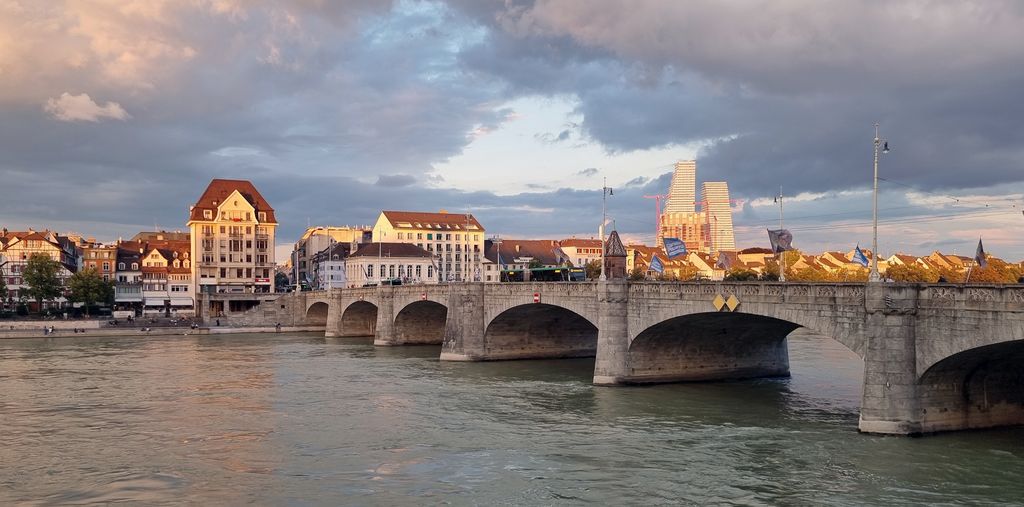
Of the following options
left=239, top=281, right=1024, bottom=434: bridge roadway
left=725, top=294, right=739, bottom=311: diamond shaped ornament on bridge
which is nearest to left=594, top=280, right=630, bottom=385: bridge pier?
left=239, top=281, right=1024, bottom=434: bridge roadway

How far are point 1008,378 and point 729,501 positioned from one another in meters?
15.5

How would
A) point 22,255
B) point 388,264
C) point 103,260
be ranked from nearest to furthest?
point 22,255, point 388,264, point 103,260

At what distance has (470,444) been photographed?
3488cm

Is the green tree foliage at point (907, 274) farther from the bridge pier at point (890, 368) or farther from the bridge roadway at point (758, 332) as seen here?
the bridge pier at point (890, 368)

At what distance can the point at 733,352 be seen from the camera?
52188 mm

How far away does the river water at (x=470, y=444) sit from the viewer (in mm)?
27453

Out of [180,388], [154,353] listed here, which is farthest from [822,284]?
[154,353]

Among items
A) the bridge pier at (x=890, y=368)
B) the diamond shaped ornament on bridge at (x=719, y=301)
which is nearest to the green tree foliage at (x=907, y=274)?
the diamond shaped ornament on bridge at (x=719, y=301)

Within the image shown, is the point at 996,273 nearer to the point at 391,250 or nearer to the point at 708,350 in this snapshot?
the point at 708,350

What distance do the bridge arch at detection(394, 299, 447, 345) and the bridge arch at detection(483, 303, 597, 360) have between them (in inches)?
694

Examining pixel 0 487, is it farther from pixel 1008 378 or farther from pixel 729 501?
pixel 1008 378

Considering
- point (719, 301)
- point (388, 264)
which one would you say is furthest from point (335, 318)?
point (719, 301)

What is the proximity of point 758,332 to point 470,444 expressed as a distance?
21.8 meters

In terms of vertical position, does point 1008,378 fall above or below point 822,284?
below
